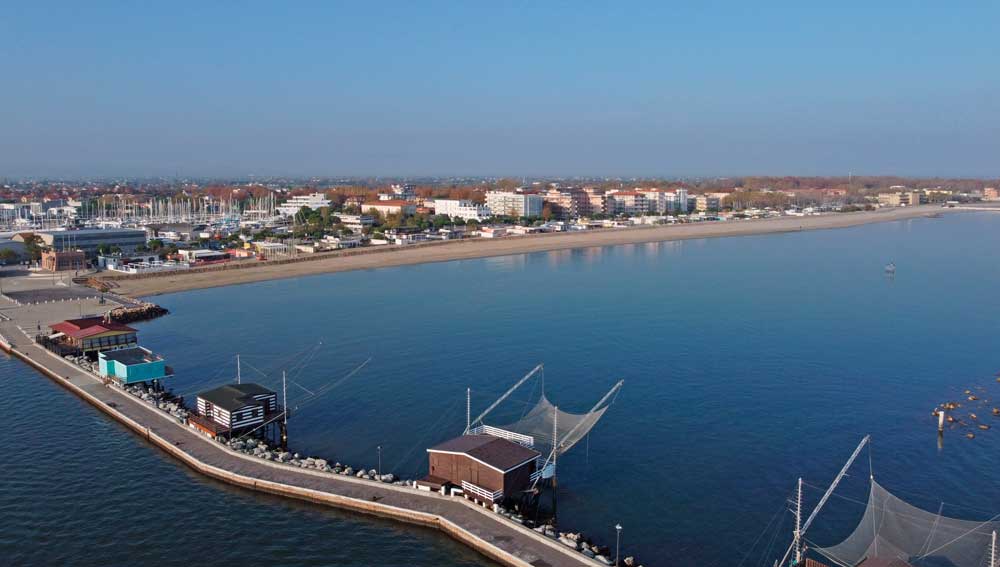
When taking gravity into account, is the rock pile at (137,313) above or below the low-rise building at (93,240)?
below

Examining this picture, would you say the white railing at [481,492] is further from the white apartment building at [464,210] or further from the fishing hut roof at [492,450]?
the white apartment building at [464,210]

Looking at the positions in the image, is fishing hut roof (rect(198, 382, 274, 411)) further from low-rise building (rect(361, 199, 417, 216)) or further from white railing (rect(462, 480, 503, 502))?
low-rise building (rect(361, 199, 417, 216))

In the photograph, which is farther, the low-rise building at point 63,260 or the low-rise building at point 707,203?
the low-rise building at point 707,203

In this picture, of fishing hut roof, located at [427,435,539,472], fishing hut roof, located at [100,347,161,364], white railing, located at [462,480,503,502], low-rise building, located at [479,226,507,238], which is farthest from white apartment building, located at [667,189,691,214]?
white railing, located at [462,480,503,502]

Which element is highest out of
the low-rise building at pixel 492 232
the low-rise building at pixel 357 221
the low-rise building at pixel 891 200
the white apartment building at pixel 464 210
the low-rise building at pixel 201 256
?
the low-rise building at pixel 891 200

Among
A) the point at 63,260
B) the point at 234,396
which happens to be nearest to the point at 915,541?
the point at 234,396

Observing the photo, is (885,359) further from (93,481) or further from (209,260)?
(209,260)

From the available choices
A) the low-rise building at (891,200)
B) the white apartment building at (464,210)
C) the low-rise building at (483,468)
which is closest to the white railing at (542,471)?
the low-rise building at (483,468)
